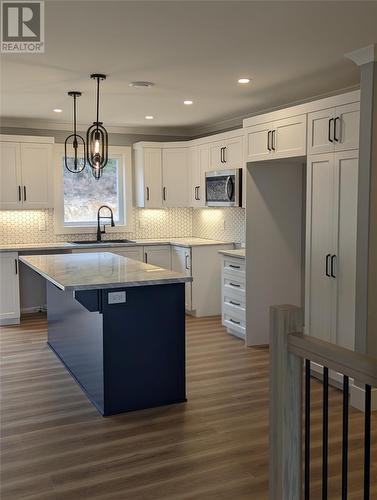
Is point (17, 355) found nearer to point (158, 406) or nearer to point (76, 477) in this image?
point (158, 406)

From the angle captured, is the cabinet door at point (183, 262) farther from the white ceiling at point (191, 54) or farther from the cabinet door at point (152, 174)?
the white ceiling at point (191, 54)

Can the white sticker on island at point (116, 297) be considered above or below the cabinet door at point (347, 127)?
below

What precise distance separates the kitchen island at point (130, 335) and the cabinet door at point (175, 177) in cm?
339

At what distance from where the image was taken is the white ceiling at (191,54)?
2982 millimetres

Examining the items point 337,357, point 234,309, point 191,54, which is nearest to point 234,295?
point 234,309

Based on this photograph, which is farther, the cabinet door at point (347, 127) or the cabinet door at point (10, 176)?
the cabinet door at point (10, 176)

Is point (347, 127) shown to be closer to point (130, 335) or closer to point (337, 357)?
point (130, 335)

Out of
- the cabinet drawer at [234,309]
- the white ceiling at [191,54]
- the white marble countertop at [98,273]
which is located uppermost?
the white ceiling at [191,54]

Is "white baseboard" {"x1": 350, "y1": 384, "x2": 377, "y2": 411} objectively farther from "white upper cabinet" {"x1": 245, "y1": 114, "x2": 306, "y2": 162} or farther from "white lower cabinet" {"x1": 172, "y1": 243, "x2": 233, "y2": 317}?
"white lower cabinet" {"x1": 172, "y1": 243, "x2": 233, "y2": 317}

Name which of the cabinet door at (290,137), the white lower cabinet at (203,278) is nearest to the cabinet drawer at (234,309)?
the white lower cabinet at (203,278)

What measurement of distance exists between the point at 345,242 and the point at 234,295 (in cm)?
202

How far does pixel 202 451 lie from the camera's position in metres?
3.22

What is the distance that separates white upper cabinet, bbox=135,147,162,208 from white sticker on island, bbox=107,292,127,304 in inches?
150

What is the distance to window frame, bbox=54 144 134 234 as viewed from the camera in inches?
284
